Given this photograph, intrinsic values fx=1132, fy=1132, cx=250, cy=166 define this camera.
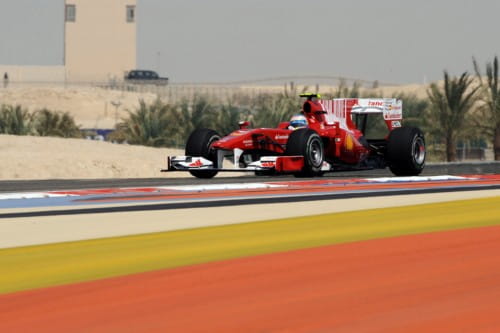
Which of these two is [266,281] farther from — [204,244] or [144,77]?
[144,77]

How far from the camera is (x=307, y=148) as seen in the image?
65.2ft

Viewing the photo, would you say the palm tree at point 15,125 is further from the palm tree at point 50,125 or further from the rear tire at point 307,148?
the rear tire at point 307,148

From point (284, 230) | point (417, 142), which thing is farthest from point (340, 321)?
point (417, 142)

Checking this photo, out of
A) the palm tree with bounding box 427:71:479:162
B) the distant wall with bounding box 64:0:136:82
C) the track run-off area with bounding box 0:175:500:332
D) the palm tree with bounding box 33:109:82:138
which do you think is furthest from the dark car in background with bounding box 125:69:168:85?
the track run-off area with bounding box 0:175:500:332

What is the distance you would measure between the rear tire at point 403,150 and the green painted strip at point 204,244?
24.7 ft

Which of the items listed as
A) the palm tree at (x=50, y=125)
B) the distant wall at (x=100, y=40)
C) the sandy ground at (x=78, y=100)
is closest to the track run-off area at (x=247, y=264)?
the palm tree at (x=50, y=125)

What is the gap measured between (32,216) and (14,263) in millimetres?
4045

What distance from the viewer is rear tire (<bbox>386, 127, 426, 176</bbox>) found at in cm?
2164

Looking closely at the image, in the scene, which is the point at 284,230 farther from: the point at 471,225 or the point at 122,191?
the point at 122,191

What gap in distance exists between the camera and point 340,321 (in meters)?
6.56

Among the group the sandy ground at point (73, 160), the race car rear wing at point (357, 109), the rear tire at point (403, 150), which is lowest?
the sandy ground at point (73, 160)

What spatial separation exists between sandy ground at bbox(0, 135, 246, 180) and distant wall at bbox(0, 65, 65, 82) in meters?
145

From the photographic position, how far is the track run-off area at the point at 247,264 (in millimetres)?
6719

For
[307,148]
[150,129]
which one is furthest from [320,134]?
[150,129]
